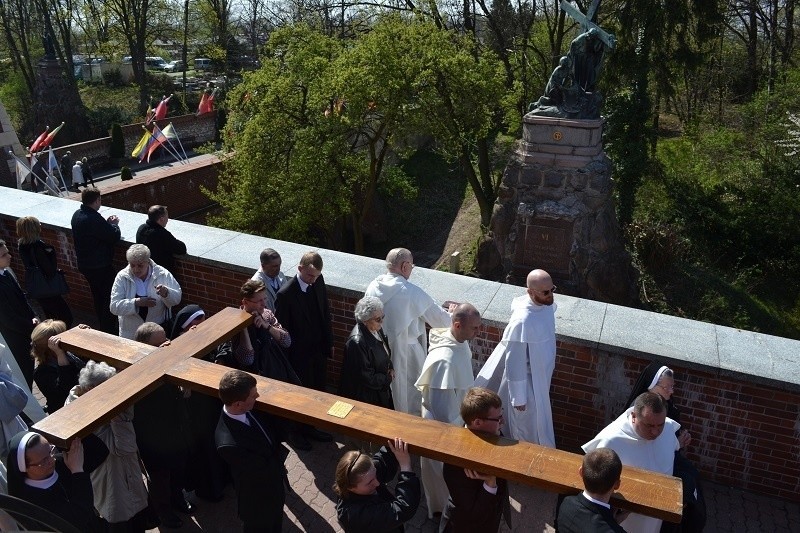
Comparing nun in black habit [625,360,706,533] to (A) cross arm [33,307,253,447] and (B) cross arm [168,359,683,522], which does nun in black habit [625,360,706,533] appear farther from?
(A) cross arm [33,307,253,447]

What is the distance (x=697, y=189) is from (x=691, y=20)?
4.60 meters

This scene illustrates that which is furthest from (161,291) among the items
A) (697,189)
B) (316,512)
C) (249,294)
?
(697,189)

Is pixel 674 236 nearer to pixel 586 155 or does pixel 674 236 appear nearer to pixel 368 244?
pixel 586 155

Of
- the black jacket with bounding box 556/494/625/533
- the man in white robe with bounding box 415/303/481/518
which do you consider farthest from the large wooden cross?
the man in white robe with bounding box 415/303/481/518

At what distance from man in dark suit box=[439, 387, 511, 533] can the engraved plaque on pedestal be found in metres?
6.86

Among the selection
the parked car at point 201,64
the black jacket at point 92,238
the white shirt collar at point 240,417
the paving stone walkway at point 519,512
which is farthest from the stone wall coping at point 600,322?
the parked car at point 201,64

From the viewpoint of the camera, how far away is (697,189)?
14930 millimetres

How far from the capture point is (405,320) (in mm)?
4414

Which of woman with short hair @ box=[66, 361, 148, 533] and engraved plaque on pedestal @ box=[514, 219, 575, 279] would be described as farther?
engraved plaque on pedestal @ box=[514, 219, 575, 279]

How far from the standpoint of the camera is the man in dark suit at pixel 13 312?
15.6 ft

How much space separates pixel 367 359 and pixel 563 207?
20.9 ft

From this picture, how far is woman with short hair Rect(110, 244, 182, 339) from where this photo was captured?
4.73 meters

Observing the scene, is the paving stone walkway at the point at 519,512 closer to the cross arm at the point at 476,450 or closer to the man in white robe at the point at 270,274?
the man in white robe at the point at 270,274

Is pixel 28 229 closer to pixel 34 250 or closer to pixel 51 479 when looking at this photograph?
pixel 34 250
